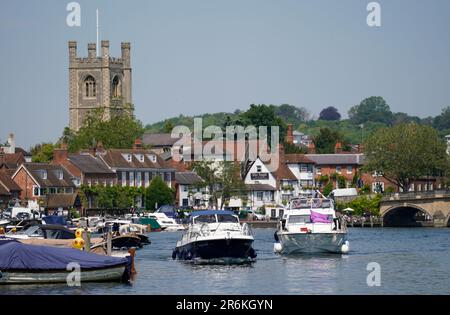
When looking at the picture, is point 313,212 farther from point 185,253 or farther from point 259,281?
point 259,281

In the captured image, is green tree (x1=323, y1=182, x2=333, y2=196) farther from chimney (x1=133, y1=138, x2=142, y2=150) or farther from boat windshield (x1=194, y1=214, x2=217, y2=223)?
boat windshield (x1=194, y1=214, x2=217, y2=223)

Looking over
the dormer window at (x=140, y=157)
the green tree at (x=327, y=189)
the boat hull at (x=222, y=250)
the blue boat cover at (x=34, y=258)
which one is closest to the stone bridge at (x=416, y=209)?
the green tree at (x=327, y=189)

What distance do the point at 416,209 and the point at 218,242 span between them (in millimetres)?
85064

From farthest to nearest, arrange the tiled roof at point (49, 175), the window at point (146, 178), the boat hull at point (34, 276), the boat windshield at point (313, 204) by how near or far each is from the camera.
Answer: the window at point (146, 178)
the tiled roof at point (49, 175)
the boat windshield at point (313, 204)
the boat hull at point (34, 276)

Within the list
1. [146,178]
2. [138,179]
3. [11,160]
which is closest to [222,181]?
[146,178]

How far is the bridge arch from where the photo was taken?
160038 mm

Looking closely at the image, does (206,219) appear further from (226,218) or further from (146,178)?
(146,178)

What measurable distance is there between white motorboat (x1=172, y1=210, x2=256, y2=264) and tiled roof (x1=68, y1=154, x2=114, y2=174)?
89.0 meters

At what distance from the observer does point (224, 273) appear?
7481 centimetres

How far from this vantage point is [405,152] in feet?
585

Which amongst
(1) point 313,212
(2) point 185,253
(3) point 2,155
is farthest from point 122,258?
(3) point 2,155

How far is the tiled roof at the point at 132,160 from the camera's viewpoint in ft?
589

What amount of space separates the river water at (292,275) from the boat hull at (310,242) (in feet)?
3.13

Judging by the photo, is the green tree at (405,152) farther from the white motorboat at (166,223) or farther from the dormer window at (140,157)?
the white motorboat at (166,223)
